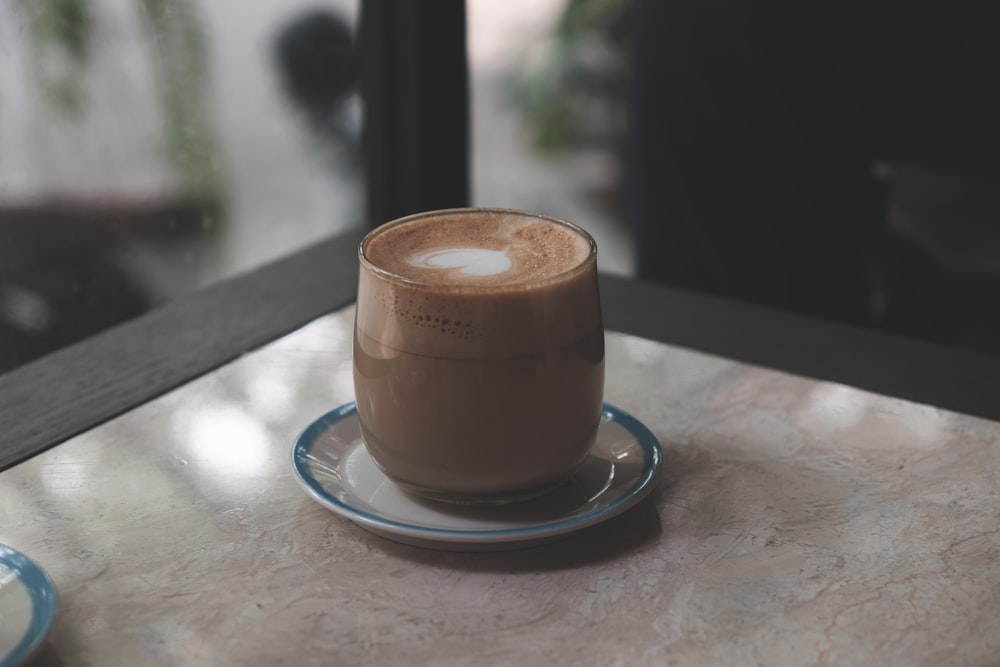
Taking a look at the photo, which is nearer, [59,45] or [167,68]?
[59,45]

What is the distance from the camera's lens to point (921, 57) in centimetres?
159

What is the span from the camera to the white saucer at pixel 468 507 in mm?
547

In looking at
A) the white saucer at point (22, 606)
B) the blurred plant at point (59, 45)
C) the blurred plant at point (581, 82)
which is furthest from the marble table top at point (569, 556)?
the blurred plant at point (581, 82)

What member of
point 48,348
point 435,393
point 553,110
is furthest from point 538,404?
point 553,110

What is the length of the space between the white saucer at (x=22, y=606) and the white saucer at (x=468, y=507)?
0.14 m

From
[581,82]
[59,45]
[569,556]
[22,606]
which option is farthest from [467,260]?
[581,82]

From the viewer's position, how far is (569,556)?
0.56 metres

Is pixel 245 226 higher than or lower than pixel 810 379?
lower

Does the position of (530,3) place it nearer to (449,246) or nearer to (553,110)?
(553,110)

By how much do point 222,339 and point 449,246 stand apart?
293 mm

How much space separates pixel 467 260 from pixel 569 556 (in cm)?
17

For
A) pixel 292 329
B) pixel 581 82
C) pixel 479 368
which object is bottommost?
pixel 581 82

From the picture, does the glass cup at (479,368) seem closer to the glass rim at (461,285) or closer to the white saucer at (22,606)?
the glass rim at (461,285)

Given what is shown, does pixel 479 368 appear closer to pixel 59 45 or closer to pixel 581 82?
pixel 59 45
